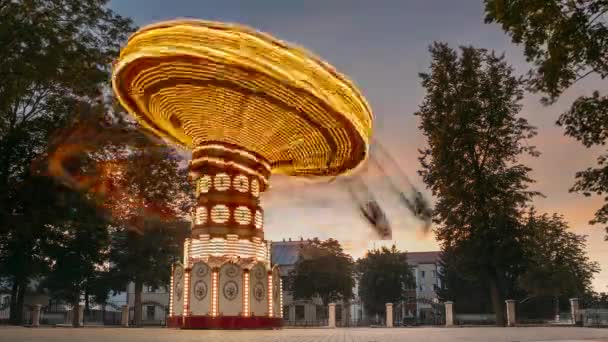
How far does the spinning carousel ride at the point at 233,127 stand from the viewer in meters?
26.4

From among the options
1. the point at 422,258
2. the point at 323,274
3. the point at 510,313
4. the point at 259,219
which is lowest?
the point at 510,313

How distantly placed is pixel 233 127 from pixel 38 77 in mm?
14164

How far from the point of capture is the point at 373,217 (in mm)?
20766

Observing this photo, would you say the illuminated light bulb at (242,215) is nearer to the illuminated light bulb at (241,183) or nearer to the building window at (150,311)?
the illuminated light bulb at (241,183)

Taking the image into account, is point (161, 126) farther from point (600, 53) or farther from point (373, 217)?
point (600, 53)

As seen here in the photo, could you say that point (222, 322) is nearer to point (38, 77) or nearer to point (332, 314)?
point (38, 77)

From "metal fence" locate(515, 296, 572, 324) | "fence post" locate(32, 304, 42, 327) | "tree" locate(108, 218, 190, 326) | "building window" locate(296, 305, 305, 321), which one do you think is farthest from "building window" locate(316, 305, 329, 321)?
"fence post" locate(32, 304, 42, 327)

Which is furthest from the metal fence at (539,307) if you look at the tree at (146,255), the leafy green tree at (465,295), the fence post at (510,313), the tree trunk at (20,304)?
the tree trunk at (20,304)

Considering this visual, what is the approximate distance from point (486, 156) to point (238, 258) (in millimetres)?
19128

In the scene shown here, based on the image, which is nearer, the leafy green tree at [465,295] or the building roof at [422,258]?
the leafy green tree at [465,295]

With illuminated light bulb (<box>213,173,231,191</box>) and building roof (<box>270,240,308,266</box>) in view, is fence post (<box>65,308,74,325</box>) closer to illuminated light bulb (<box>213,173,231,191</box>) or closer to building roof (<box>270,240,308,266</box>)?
building roof (<box>270,240,308,266</box>)

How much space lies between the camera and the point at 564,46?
14891 mm

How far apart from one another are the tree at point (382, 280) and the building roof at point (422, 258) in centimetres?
3264

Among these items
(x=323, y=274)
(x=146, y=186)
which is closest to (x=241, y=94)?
(x=146, y=186)
